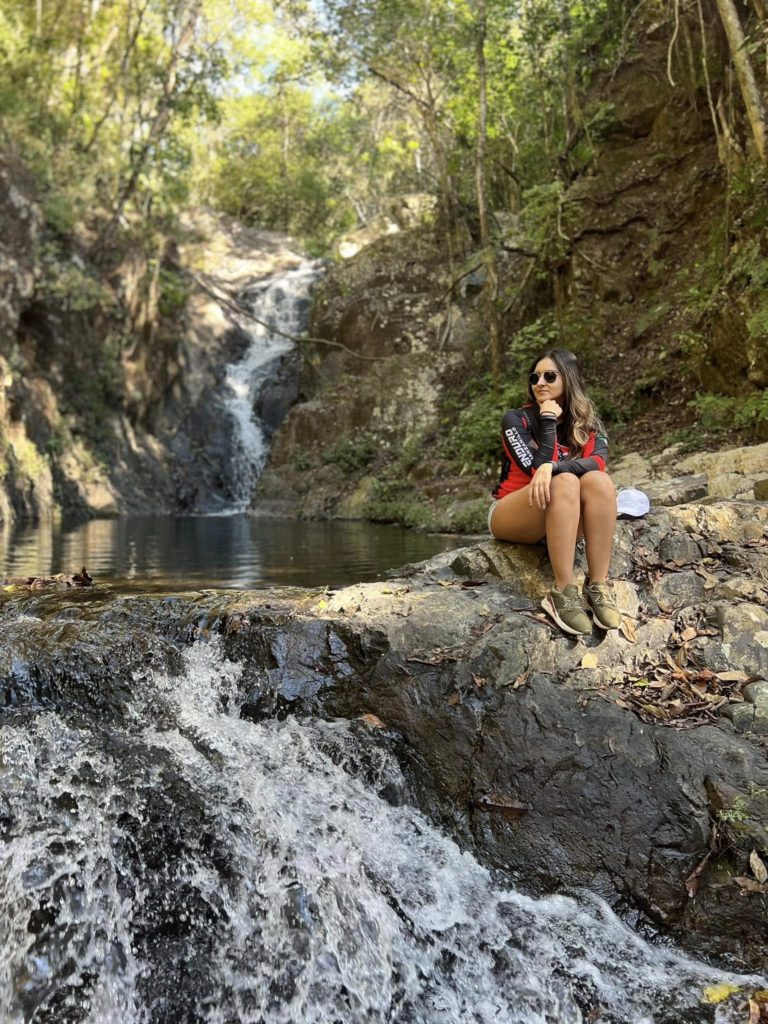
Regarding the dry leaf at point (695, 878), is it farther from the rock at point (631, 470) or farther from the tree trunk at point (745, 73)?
the tree trunk at point (745, 73)

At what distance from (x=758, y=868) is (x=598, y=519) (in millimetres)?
1830

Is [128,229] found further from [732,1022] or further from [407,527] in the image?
[732,1022]

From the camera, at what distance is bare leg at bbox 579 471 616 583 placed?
4.09 meters

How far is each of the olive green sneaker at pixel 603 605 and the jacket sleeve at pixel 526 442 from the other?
76cm

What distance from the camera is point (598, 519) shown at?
4113 mm

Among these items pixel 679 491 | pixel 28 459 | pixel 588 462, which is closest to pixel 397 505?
pixel 679 491

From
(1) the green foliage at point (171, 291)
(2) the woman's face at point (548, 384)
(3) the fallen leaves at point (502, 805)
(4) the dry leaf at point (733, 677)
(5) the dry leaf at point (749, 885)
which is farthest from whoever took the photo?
(1) the green foliage at point (171, 291)

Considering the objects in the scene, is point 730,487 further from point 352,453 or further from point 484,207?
point 352,453

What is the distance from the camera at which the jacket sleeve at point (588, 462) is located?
4129 mm

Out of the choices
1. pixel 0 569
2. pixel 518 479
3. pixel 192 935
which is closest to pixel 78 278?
pixel 0 569

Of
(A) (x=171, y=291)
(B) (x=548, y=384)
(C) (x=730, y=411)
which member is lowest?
(B) (x=548, y=384)

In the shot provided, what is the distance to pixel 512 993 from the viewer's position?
294cm

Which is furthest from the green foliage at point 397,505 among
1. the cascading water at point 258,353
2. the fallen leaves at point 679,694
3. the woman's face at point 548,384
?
the fallen leaves at point 679,694

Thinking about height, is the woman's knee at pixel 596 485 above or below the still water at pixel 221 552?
above
